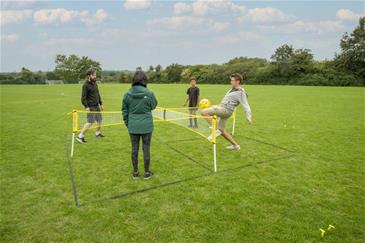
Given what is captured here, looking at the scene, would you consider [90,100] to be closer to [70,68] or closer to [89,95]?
[89,95]

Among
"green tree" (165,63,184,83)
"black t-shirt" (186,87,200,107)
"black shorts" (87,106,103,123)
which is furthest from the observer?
"green tree" (165,63,184,83)

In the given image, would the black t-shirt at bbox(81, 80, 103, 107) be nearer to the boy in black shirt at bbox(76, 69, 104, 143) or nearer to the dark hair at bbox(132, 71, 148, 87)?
the boy in black shirt at bbox(76, 69, 104, 143)

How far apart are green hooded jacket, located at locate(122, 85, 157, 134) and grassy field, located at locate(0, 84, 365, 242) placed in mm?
1096

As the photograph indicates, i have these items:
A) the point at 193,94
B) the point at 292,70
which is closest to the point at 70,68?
the point at 292,70

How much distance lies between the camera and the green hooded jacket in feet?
15.6

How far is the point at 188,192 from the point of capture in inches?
184

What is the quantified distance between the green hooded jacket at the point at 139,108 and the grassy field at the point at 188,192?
1.10 m

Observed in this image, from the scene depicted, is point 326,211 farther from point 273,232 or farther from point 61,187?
point 61,187

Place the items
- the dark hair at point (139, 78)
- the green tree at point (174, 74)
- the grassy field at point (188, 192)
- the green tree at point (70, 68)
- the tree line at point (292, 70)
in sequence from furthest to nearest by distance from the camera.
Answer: the green tree at point (70, 68), the green tree at point (174, 74), the tree line at point (292, 70), the dark hair at point (139, 78), the grassy field at point (188, 192)

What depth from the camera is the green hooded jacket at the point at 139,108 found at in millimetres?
4770

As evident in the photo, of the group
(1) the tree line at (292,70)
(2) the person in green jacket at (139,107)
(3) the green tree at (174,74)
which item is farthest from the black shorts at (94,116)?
(3) the green tree at (174,74)

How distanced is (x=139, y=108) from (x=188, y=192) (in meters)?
1.73

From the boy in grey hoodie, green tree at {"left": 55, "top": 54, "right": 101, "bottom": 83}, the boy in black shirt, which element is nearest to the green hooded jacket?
the boy in grey hoodie

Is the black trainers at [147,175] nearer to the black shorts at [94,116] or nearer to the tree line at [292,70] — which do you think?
the black shorts at [94,116]
